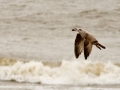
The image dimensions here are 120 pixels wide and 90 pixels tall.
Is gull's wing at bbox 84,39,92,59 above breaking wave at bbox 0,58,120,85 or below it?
above

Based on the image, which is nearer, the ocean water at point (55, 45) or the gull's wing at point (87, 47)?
the gull's wing at point (87, 47)

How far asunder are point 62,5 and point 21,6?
57.7 inches

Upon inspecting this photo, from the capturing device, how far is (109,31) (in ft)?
49.9

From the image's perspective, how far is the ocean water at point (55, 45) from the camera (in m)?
10.3

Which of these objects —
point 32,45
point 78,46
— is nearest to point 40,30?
point 32,45

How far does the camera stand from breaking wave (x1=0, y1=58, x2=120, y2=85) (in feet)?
33.9

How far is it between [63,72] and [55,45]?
2684 mm

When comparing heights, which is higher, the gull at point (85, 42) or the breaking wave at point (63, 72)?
the gull at point (85, 42)

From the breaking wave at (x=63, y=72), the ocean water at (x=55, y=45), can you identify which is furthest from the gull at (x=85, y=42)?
the breaking wave at (x=63, y=72)

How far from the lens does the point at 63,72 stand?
1087 cm

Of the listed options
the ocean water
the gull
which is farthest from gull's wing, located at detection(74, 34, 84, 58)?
the ocean water

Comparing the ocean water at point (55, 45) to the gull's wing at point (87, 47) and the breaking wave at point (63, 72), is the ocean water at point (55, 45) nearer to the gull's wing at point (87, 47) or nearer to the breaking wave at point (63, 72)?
the breaking wave at point (63, 72)

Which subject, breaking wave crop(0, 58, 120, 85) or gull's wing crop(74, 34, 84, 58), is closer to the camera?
gull's wing crop(74, 34, 84, 58)

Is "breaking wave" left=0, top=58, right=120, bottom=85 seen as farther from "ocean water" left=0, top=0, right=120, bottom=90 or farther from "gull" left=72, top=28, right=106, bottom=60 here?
"gull" left=72, top=28, right=106, bottom=60
